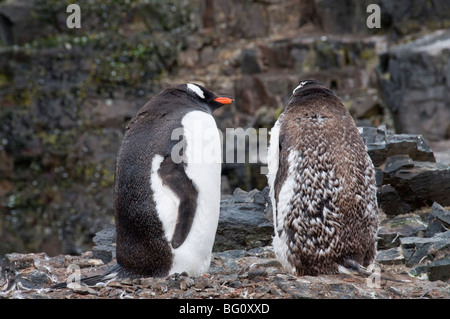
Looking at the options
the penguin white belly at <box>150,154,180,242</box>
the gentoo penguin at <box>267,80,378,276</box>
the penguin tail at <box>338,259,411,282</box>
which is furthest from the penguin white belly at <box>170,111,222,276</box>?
the penguin tail at <box>338,259,411,282</box>

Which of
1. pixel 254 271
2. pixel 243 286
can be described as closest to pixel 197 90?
pixel 254 271

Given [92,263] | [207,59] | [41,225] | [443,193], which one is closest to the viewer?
[92,263]

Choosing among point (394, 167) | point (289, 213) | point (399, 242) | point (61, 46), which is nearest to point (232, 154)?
point (394, 167)

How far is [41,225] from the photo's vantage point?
14352mm

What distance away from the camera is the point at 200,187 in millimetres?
4098

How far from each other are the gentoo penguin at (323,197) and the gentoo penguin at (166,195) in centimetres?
51

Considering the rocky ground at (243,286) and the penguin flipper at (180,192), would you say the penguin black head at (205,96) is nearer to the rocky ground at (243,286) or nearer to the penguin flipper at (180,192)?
the penguin flipper at (180,192)

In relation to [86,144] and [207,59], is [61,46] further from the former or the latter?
[207,59]

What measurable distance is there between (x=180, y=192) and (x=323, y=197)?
0.93 m

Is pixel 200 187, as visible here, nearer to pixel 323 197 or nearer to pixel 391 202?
pixel 323 197

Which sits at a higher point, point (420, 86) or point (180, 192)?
point (420, 86)

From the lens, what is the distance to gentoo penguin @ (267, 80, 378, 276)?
156 inches

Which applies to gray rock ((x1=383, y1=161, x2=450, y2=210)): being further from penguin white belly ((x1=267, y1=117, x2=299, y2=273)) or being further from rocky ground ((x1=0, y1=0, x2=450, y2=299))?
rocky ground ((x1=0, y1=0, x2=450, y2=299))

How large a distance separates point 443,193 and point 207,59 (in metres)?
10.8
